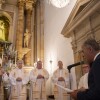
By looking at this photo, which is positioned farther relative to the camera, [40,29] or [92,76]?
[40,29]

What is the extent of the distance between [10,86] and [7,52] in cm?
299

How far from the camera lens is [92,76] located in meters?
1.66

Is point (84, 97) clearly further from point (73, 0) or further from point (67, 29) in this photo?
point (73, 0)

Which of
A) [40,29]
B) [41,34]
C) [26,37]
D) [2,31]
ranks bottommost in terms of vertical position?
[26,37]

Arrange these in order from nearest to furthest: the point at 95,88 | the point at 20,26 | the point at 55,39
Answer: the point at 95,88 < the point at 55,39 < the point at 20,26

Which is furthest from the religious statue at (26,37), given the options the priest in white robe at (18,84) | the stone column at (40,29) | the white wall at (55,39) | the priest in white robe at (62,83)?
the priest in white robe at (62,83)

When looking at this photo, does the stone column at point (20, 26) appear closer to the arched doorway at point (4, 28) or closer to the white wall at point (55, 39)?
the arched doorway at point (4, 28)

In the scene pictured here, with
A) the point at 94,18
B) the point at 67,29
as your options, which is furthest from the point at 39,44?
the point at 94,18

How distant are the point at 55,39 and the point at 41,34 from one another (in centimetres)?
221

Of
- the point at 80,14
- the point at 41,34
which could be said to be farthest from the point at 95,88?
the point at 41,34

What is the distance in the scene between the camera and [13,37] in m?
12.0

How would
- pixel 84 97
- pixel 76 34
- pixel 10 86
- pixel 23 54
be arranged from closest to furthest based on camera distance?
1. pixel 84 97
2. pixel 76 34
3. pixel 10 86
4. pixel 23 54

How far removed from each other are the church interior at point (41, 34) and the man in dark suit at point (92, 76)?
494 cm

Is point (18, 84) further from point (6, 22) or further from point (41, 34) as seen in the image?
point (6, 22)
